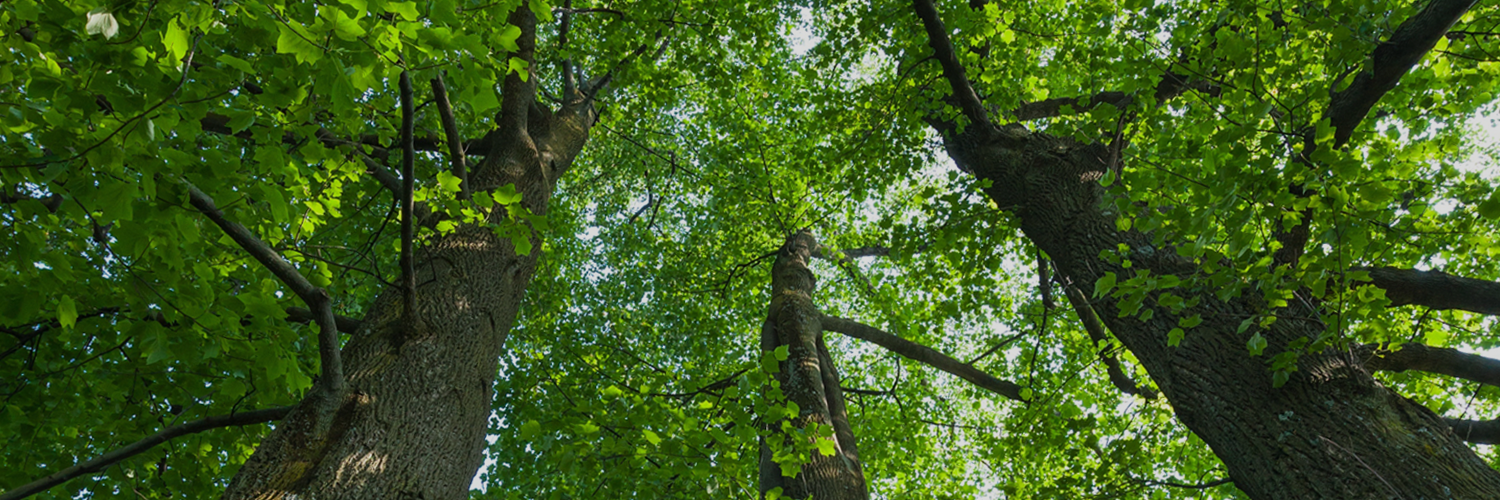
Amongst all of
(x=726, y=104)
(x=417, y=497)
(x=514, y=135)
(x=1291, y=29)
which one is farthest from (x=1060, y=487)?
(x=726, y=104)

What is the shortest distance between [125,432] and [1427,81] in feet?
23.8

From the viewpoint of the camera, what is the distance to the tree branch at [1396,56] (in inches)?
113

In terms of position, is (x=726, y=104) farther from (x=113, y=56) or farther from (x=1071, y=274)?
(x=113, y=56)

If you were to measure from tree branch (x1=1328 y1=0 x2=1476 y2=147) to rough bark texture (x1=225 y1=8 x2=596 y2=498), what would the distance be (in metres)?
3.81

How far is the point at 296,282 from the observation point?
101 inches

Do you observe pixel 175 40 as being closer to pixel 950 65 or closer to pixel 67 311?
pixel 67 311

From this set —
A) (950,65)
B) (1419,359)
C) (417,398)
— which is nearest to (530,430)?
(417,398)

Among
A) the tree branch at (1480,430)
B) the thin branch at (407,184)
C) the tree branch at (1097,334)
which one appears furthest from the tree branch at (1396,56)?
the thin branch at (407,184)

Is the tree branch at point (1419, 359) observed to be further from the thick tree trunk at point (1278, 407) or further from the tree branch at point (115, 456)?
the tree branch at point (115, 456)

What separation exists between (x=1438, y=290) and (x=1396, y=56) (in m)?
1.27

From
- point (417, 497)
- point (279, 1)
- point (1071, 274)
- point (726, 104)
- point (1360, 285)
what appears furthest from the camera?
point (726, 104)

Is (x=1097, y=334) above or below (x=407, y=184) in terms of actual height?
above

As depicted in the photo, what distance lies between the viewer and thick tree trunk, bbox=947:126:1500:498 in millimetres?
2787

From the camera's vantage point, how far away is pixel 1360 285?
3209 millimetres
